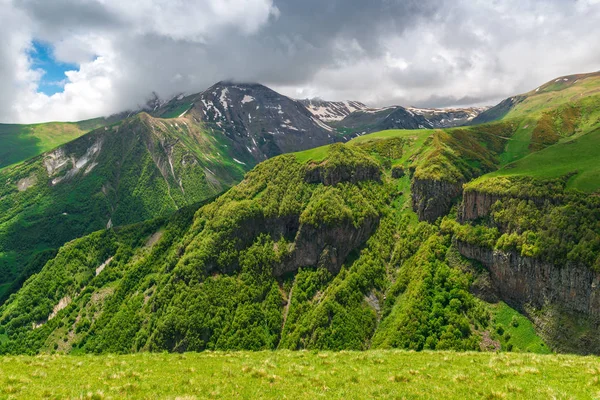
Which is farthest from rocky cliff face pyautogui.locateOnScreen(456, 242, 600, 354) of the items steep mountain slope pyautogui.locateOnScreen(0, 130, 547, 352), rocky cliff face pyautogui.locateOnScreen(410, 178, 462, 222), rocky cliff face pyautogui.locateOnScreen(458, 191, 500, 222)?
rocky cliff face pyautogui.locateOnScreen(410, 178, 462, 222)

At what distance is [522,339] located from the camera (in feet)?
308

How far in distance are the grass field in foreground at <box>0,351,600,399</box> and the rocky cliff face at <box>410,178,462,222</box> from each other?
409 ft

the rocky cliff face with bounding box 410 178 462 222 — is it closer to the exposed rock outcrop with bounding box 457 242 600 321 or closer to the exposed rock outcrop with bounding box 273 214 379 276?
the exposed rock outcrop with bounding box 273 214 379 276

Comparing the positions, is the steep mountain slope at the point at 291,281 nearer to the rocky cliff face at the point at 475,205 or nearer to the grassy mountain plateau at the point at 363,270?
the grassy mountain plateau at the point at 363,270

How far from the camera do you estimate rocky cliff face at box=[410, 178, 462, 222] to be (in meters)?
148

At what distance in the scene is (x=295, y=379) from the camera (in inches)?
931

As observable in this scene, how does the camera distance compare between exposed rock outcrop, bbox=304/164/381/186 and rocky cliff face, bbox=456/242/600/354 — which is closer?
rocky cliff face, bbox=456/242/600/354

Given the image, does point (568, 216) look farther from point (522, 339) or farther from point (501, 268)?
point (522, 339)

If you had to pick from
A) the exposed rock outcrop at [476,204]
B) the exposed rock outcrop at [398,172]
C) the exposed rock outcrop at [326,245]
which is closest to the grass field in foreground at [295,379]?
the exposed rock outcrop at [476,204]

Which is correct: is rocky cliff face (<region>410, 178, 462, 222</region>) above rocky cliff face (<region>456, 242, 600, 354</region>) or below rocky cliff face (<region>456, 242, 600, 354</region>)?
above

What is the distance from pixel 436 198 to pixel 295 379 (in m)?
140

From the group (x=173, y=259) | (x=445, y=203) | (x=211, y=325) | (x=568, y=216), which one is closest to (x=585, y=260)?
(x=568, y=216)

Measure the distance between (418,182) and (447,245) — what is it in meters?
39.4

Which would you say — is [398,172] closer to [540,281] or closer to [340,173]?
[340,173]
